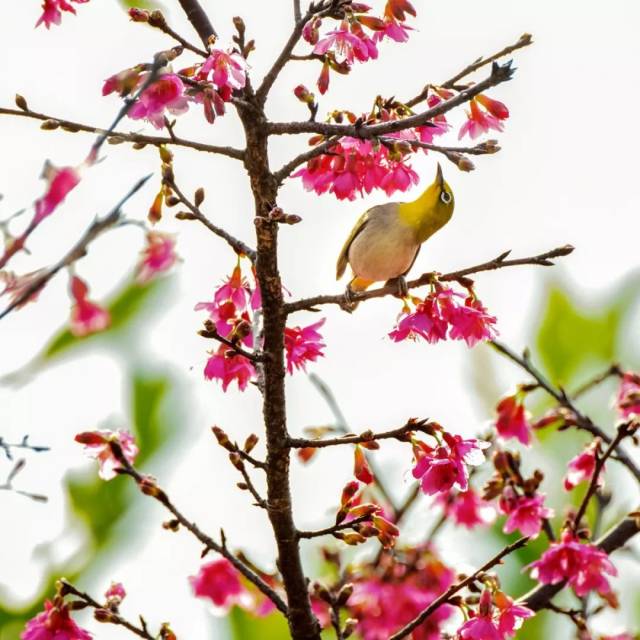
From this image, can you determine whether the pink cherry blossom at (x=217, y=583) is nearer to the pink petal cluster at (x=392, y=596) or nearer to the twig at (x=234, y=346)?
the pink petal cluster at (x=392, y=596)

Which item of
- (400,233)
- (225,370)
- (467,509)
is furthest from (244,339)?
(467,509)

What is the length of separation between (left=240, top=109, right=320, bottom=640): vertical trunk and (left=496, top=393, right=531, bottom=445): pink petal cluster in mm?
1251

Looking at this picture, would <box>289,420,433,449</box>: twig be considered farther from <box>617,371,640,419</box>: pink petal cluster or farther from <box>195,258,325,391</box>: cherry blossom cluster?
<box>617,371,640,419</box>: pink petal cluster

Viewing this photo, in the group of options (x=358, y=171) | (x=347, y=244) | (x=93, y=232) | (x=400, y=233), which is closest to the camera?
(x=93, y=232)

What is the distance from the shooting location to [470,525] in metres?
4.16

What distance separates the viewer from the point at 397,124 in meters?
2.35

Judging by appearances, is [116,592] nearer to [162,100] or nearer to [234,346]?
[234,346]

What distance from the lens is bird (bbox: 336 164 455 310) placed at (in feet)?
12.4

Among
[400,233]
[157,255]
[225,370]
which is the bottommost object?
[225,370]

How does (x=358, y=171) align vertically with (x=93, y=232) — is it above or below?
above

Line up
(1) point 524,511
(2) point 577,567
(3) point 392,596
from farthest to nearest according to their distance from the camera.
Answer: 1. (3) point 392,596
2. (1) point 524,511
3. (2) point 577,567

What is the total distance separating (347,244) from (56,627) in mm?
1985

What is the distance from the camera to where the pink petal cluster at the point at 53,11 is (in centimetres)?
290

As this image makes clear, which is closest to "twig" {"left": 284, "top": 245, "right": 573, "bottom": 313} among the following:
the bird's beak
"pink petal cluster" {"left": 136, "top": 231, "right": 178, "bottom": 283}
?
"pink petal cluster" {"left": 136, "top": 231, "right": 178, "bottom": 283}
